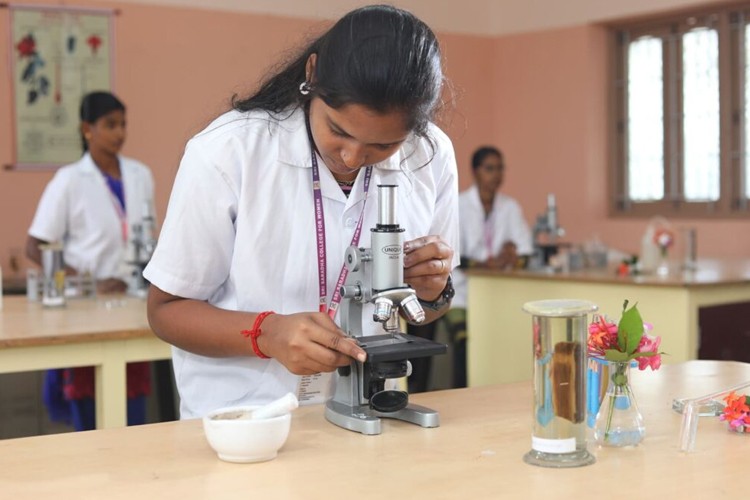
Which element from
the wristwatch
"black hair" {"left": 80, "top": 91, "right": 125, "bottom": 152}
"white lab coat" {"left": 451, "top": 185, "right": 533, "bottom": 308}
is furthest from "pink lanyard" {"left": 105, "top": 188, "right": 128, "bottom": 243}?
the wristwatch

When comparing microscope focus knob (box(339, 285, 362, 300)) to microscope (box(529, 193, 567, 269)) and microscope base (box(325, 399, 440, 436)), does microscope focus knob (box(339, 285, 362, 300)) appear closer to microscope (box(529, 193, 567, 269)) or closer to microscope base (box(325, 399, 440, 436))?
microscope base (box(325, 399, 440, 436))

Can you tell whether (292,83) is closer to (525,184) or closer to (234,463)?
(234,463)

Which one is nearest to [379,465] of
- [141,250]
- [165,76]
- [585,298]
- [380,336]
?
→ [380,336]

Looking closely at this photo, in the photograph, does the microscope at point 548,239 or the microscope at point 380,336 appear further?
the microscope at point 548,239

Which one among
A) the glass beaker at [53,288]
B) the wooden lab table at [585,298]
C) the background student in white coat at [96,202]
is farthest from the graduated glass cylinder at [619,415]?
the background student in white coat at [96,202]

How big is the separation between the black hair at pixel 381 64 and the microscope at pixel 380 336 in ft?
0.44

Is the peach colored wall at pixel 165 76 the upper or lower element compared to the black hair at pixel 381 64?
upper

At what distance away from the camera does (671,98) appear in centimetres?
694

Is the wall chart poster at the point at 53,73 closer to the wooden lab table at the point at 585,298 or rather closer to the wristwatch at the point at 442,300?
the wooden lab table at the point at 585,298

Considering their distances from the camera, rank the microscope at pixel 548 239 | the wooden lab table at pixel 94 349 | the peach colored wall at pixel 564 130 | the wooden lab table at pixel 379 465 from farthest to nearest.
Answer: the peach colored wall at pixel 564 130 < the microscope at pixel 548 239 < the wooden lab table at pixel 94 349 < the wooden lab table at pixel 379 465

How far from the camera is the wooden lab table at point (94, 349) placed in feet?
9.23

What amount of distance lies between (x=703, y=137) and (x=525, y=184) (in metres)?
1.42

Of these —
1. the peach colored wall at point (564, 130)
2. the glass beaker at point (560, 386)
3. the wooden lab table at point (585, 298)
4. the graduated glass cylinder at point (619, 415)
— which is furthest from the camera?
the peach colored wall at point (564, 130)

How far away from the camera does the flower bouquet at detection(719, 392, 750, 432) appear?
5.09ft
